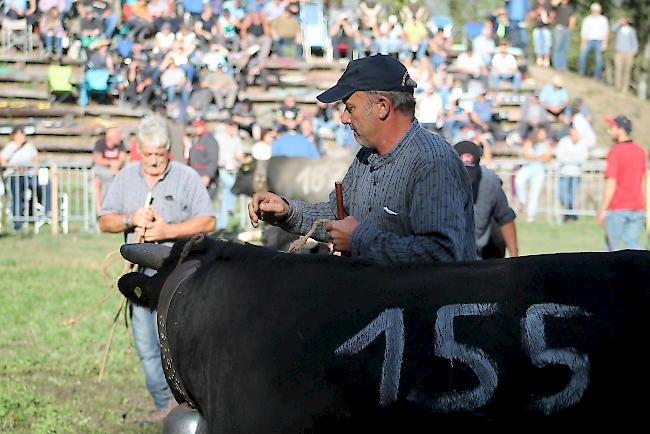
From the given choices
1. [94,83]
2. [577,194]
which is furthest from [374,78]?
[94,83]

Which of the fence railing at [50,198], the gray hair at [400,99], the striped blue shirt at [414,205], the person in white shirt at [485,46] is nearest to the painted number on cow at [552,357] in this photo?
the striped blue shirt at [414,205]

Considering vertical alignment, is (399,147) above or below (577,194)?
above

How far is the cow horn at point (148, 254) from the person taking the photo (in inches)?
165

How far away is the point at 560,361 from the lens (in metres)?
3.37

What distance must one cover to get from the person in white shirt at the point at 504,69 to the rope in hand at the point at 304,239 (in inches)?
931

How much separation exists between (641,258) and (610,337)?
1.00 ft

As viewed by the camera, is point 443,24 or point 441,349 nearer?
point 441,349

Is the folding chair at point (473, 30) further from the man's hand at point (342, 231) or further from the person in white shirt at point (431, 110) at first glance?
the man's hand at point (342, 231)

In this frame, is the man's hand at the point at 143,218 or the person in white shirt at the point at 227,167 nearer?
the man's hand at the point at 143,218

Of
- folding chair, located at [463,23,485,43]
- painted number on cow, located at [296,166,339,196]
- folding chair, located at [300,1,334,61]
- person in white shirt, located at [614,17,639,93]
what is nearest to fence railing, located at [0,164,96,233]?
painted number on cow, located at [296,166,339,196]

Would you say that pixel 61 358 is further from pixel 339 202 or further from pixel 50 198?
pixel 50 198

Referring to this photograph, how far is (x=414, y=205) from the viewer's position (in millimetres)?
4051

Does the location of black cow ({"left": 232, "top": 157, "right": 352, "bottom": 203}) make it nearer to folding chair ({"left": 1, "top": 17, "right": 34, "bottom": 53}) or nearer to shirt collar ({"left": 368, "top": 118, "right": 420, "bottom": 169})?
shirt collar ({"left": 368, "top": 118, "right": 420, "bottom": 169})

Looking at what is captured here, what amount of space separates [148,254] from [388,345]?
1218mm
